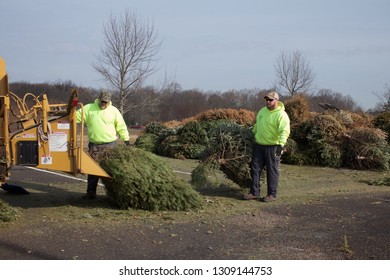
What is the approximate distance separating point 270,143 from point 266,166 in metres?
0.45

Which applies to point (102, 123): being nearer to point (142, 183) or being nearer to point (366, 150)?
point (142, 183)

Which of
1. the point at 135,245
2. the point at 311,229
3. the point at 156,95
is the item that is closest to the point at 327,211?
the point at 311,229

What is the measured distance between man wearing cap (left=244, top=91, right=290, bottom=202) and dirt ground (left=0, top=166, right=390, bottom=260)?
1.23 feet

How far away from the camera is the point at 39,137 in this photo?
6.61 meters

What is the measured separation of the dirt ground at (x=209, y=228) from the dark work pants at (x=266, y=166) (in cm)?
37

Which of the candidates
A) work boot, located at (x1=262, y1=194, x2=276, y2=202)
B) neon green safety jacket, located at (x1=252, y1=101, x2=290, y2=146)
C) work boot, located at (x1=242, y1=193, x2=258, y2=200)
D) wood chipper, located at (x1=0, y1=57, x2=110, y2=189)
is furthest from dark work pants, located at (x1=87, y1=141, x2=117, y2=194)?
work boot, located at (x1=262, y1=194, x2=276, y2=202)

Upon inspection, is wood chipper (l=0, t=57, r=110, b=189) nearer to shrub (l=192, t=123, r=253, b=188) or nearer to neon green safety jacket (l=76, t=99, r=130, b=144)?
neon green safety jacket (l=76, t=99, r=130, b=144)

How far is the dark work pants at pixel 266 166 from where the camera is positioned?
8.69 m

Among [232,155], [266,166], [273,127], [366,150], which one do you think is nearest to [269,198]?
[266,166]

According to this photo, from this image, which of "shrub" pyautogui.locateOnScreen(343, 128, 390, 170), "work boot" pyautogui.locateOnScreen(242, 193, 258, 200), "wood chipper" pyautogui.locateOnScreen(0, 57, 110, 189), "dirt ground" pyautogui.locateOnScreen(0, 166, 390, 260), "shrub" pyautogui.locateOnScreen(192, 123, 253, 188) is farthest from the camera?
"shrub" pyautogui.locateOnScreen(343, 128, 390, 170)

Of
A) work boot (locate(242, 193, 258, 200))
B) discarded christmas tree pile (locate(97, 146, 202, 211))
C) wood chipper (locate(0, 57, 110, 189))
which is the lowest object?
work boot (locate(242, 193, 258, 200))

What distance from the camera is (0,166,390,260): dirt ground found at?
213 inches
